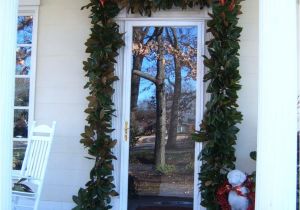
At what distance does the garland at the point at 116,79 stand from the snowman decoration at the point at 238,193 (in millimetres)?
283

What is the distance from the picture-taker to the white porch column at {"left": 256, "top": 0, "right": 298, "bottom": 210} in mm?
2943

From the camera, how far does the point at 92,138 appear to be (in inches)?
189

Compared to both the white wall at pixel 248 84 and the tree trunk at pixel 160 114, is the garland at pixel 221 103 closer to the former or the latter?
the white wall at pixel 248 84

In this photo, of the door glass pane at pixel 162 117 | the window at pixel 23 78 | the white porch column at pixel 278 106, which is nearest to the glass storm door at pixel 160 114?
the door glass pane at pixel 162 117

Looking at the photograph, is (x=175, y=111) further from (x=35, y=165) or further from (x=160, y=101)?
(x=35, y=165)

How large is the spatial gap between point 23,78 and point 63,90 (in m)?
0.54

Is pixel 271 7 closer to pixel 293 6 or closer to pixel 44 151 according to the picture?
pixel 293 6

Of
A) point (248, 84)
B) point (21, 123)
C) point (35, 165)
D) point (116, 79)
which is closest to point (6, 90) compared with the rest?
point (35, 165)

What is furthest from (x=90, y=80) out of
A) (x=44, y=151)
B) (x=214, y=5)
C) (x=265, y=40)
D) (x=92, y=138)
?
(x=265, y=40)

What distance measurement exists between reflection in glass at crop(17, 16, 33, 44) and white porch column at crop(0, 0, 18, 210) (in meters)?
2.11

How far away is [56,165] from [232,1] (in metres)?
2.61

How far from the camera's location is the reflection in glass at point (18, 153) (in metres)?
5.25

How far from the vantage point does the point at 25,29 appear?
17.3 ft

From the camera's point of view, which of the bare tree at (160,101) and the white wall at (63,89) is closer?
the bare tree at (160,101)
